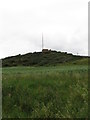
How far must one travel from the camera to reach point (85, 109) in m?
12.2

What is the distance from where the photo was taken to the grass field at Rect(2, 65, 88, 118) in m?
12.8

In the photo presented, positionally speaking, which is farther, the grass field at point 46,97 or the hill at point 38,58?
the hill at point 38,58

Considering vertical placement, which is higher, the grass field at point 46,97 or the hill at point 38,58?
the hill at point 38,58

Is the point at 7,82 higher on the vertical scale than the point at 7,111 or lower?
higher

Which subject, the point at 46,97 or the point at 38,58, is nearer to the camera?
the point at 46,97

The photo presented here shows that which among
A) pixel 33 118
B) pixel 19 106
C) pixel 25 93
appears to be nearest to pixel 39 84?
pixel 25 93

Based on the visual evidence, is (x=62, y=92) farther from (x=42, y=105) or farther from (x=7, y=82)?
(x=7, y=82)

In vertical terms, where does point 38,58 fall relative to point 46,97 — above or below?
above

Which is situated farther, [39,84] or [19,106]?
[39,84]

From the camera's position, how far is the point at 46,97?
14.6 meters

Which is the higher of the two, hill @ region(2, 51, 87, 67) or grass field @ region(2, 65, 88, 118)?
hill @ region(2, 51, 87, 67)

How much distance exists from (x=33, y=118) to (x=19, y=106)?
185 cm

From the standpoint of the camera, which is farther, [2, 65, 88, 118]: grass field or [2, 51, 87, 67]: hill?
[2, 51, 87, 67]: hill

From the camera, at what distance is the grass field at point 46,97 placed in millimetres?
12758
